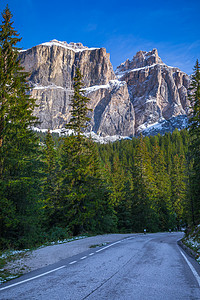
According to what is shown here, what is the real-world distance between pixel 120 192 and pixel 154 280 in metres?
34.5

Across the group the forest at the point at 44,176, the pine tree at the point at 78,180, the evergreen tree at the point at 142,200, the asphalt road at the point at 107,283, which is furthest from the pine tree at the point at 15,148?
the evergreen tree at the point at 142,200

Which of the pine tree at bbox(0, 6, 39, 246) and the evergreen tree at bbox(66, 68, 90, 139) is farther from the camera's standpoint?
the evergreen tree at bbox(66, 68, 90, 139)

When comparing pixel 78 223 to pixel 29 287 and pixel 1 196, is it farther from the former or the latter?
pixel 29 287

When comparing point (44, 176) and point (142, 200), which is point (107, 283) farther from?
point (142, 200)

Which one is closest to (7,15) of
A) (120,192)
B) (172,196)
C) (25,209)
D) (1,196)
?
(1,196)

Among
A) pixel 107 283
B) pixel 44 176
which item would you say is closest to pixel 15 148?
pixel 44 176

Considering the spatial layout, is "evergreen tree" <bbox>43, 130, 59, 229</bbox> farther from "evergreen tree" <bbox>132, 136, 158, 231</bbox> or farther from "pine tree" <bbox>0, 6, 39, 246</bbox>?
"evergreen tree" <bbox>132, 136, 158, 231</bbox>

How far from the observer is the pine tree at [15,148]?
12.9 meters

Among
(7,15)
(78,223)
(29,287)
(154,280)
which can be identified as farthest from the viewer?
(78,223)

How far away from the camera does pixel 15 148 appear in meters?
13.0

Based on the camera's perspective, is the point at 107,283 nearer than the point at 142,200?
Yes

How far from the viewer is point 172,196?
48.8 metres

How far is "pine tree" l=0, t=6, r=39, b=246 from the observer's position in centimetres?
1286

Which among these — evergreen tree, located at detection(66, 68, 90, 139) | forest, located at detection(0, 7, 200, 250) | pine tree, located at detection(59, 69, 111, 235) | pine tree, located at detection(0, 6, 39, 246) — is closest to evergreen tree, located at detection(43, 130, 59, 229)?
forest, located at detection(0, 7, 200, 250)
